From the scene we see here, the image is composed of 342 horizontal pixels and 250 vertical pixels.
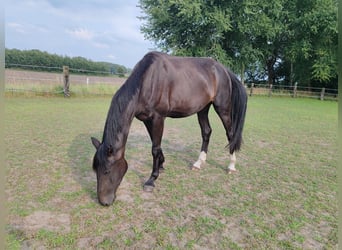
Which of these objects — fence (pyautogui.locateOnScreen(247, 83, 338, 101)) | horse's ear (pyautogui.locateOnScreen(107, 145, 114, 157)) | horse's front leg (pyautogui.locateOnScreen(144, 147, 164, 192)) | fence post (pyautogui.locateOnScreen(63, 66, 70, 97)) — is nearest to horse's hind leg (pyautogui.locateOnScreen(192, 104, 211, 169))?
horse's front leg (pyautogui.locateOnScreen(144, 147, 164, 192))

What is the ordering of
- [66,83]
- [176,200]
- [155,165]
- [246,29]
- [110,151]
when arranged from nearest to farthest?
1. [110,151]
2. [176,200]
3. [155,165]
4. [66,83]
5. [246,29]

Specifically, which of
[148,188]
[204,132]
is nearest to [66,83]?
[204,132]

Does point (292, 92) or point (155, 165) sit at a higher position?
point (292, 92)

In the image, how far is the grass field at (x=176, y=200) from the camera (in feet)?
6.50

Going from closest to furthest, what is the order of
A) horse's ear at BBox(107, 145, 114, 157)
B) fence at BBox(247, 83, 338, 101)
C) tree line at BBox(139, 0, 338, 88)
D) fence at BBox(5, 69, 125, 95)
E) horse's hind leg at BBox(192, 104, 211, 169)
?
horse's ear at BBox(107, 145, 114, 157), horse's hind leg at BBox(192, 104, 211, 169), fence at BBox(5, 69, 125, 95), tree line at BBox(139, 0, 338, 88), fence at BBox(247, 83, 338, 101)

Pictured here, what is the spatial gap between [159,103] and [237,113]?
1337 millimetres

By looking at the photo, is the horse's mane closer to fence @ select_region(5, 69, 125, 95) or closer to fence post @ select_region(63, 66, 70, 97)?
fence @ select_region(5, 69, 125, 95)

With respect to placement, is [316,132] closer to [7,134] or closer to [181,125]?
[181,125]

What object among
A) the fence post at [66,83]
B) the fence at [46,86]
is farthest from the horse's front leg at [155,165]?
the fence post at [66,83]

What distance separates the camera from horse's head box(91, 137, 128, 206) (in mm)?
2297

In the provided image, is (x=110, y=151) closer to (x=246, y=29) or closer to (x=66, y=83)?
(x=66, y=83)

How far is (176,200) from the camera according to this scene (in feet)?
8.57

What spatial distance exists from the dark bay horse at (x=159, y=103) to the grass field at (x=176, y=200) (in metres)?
0.31

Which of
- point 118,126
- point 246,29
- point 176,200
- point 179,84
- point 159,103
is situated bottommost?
point 176,200
